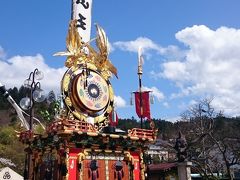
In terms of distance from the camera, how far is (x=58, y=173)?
60.4ft

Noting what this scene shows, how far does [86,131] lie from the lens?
61.9ft

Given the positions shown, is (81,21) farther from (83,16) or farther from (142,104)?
(142,104)

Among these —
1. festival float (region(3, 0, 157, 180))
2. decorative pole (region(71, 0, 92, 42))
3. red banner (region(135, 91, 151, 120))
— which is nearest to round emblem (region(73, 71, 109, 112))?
festival float (region(3, 0, 157, 180))

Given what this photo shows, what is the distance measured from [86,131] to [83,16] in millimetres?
9373

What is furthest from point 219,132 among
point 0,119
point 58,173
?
point 0,119

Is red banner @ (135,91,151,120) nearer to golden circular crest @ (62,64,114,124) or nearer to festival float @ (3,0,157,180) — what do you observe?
festival float @ (3,0,157,180)

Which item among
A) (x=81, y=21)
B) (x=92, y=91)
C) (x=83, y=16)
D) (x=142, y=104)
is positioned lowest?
(x=142, y=104)

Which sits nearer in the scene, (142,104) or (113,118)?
(113,118)

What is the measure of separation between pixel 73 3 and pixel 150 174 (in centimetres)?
2062

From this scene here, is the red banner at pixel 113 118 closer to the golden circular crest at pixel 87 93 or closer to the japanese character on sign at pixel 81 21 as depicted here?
the golden circular crest at pixel 87 93

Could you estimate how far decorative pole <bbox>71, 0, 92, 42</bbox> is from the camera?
2350 cm

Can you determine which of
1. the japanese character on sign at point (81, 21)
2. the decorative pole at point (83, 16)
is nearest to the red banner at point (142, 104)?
the decorative pole at point (83, 16)

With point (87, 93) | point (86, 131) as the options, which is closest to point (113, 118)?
point (87, 93)

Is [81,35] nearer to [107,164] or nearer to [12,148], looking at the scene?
[107,164]
